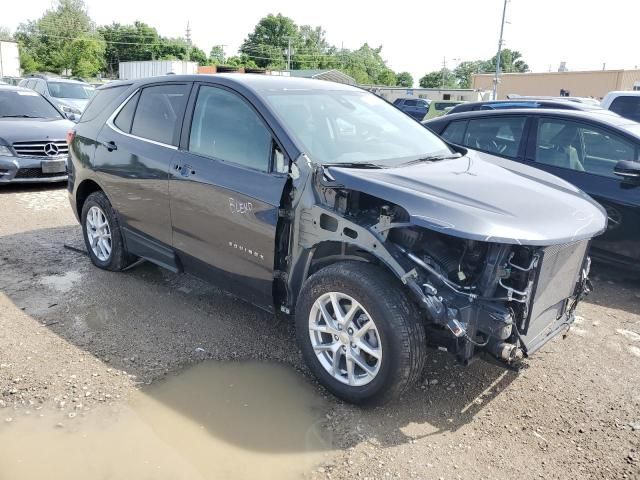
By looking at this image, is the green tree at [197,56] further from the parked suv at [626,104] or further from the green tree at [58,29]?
the parked suv at [626,104]

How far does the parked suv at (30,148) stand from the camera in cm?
801

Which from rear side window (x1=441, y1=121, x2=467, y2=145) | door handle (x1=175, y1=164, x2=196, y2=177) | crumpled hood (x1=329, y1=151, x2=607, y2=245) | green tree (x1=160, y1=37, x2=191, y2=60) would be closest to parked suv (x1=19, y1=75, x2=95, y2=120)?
rear side window (x1=441, y1=121, x2=467, y2=145)

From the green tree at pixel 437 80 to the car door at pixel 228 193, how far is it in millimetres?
94809

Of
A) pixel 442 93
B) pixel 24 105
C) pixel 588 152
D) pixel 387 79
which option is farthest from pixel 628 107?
pixel 387 79

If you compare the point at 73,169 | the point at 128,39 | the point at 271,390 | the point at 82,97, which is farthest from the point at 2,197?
the point at 128,39

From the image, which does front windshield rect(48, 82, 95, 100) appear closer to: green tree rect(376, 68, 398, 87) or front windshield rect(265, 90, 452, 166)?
front windshield rect(265, 90, 452, 166)

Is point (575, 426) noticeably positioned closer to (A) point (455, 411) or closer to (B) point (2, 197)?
(A) point (455, 411)

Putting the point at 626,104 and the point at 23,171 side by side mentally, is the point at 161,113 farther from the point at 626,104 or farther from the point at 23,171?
the point at 626,104

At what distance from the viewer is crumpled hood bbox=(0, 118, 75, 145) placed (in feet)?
26.7

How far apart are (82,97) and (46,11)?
281ft

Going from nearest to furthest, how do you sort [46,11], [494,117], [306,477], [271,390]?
[306,477], [271,390], [494,117], [46,11]

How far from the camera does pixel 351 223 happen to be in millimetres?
3027

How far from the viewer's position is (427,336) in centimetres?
305

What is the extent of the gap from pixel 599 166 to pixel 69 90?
50.5ft
